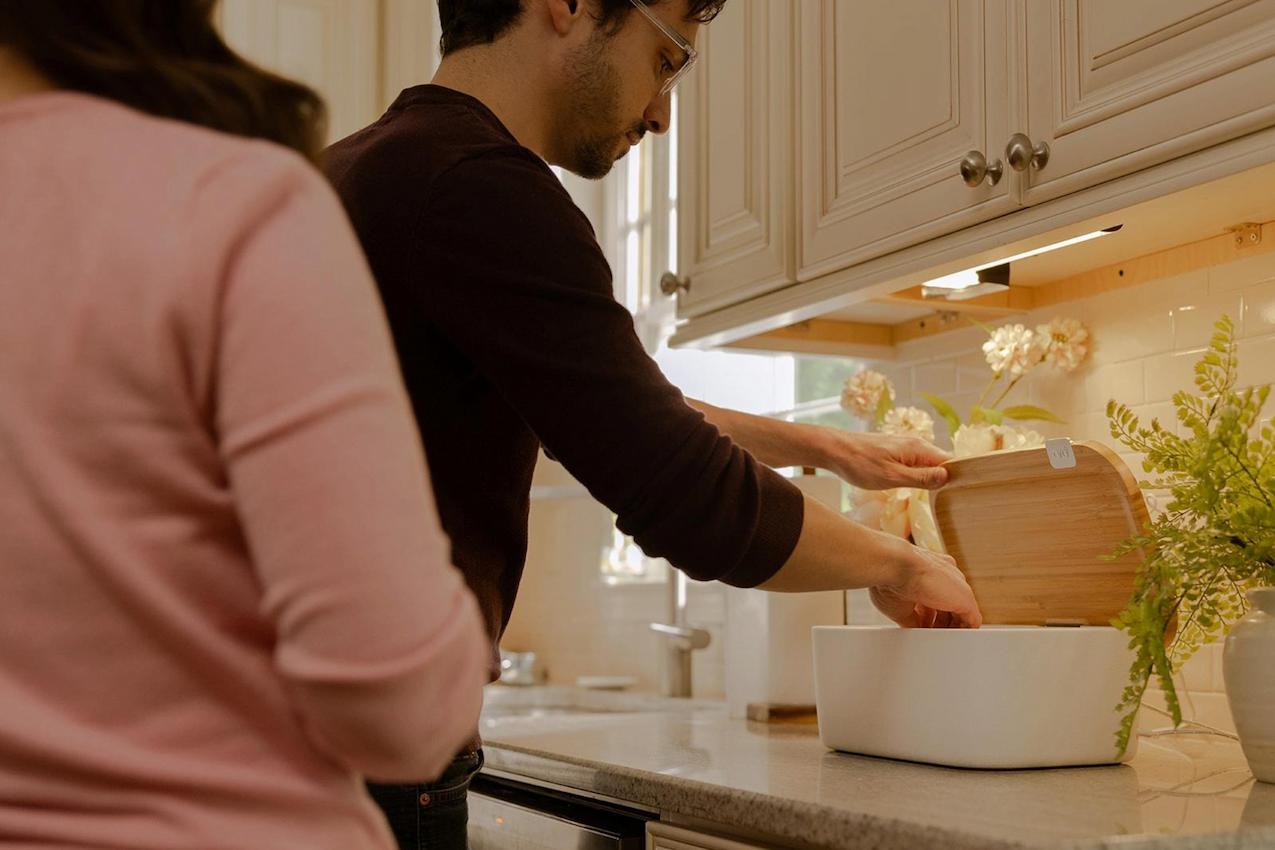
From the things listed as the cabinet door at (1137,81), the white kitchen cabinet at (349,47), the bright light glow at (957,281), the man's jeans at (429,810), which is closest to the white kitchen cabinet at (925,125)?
the cabinet door at (1137,81)

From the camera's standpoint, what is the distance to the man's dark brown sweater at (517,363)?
1.09 metres

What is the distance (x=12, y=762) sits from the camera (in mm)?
556

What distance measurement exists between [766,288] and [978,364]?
40cm

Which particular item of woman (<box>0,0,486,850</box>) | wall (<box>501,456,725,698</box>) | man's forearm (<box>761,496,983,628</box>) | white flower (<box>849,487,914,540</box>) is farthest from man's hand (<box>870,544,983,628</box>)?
wall (<box>501,456,725,698</box>)

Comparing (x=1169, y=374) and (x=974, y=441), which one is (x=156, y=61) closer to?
(x=974, y=441)

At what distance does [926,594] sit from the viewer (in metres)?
1.36

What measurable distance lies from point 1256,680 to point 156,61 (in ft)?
3.53

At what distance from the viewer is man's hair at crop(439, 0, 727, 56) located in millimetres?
1347

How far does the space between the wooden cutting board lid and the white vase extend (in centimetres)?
16

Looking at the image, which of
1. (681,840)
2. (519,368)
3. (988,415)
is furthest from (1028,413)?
(519,368)

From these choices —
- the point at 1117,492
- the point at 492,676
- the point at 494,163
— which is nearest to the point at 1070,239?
the point at 1117,492

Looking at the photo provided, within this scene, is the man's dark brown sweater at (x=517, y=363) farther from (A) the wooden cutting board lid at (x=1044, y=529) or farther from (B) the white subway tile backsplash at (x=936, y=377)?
(B) the white subway tile backsplash at (x=936, y=377)

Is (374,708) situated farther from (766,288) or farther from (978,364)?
(978,364)

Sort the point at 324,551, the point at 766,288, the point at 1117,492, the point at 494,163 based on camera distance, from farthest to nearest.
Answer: the point at 766,288 < the point at 1117,492 < the point at 494,163 < the point at 324,551
